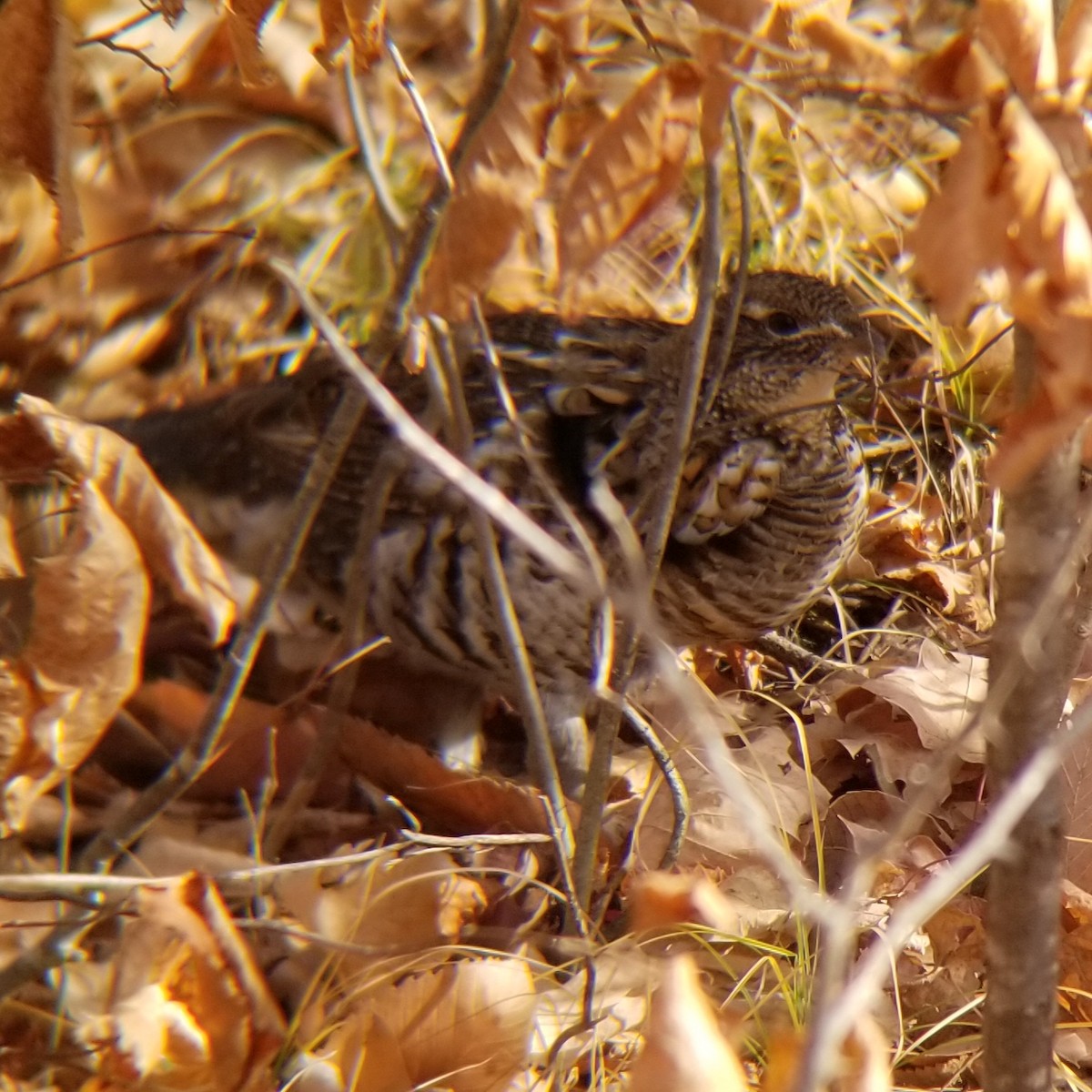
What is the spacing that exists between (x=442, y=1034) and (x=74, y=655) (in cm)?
74

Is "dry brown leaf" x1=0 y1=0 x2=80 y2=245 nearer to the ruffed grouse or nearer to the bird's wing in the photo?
the ruffed grouse

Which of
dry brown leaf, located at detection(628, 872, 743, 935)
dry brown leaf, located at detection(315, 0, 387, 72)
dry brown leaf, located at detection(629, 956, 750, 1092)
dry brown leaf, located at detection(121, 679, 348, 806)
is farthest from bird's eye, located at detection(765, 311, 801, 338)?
dry brown leaf, located at detection(629, 956, 750, 1092)

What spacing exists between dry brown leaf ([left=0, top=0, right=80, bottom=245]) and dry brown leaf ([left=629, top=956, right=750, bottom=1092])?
108 centimetres

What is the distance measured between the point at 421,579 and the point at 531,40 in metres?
1.53

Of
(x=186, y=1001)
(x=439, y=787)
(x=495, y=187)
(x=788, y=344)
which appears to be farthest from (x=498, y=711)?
(x=495, y=187)

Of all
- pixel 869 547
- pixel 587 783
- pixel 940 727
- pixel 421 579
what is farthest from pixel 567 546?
pixel 869 547

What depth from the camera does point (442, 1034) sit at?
174cm

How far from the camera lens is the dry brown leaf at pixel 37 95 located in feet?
4.44

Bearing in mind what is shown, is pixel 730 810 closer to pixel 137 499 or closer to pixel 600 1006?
pixel 600 1006

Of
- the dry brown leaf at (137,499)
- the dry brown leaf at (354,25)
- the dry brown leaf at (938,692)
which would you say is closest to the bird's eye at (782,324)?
the dry brown leaf at (938,692)

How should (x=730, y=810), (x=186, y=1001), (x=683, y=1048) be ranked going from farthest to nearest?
1. (x=730, y=810)
2. (x=186, y=1001)
3. (x=683, y=1048)

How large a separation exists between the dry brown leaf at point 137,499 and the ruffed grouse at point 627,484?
1.02 meters

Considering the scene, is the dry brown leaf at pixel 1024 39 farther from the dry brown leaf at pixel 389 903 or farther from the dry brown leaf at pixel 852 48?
the dry brown leaf at pixel 389 903

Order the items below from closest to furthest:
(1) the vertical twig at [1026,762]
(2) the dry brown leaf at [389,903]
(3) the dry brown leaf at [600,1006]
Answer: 1. (1) the vertical twig at [1026,762]
2. (3) the dry brown leaf at [600,1006]
3. (2) the dry brown leaf at [389,903]
